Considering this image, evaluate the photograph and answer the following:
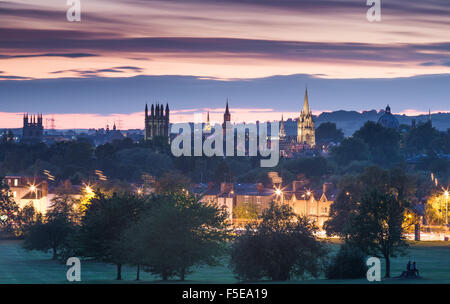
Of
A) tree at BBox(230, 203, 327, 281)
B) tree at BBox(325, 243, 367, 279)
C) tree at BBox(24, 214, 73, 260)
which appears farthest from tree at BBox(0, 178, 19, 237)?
tree at BBox(325, 243, 367, 279)

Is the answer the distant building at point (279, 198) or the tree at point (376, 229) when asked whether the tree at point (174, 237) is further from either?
the distant building at point (279, 198)

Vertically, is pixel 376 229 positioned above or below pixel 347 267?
above

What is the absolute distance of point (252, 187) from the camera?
531 feet

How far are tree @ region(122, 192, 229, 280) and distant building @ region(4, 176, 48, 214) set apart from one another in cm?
9012

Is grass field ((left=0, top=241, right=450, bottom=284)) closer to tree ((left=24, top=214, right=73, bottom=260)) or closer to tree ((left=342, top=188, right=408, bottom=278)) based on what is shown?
tree ((left=24, top=214, right=73, bottom=260))

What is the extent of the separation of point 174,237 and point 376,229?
13966 mm

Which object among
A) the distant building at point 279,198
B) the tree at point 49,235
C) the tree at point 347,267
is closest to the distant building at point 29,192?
the distant building at point 279,198

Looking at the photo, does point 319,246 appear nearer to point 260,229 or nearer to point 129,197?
point 260,229

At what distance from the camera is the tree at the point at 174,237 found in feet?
193

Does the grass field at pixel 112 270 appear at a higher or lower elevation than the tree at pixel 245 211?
lower

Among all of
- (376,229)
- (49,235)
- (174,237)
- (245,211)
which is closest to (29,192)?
(245,211)

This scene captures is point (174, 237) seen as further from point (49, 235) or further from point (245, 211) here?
point (245, 211)

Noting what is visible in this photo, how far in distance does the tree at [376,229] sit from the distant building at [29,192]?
92.3 m

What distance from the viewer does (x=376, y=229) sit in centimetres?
6303
